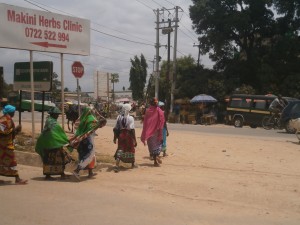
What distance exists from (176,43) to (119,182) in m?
29.1

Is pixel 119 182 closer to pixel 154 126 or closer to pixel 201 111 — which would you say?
pixel 154 126

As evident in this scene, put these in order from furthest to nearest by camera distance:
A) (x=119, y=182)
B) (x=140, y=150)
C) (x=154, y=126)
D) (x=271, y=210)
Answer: (x=140, y=150) → (x=154, y=126) → (x=119, y=182) → (x=271, y=210)

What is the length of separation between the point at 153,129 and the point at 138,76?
152 feet

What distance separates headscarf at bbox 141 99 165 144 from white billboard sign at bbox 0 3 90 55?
3.94 meters

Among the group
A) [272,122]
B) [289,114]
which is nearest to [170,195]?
[289,114]

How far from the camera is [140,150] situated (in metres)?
12.5

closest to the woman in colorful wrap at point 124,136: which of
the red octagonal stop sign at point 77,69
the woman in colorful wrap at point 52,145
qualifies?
the woman in colorful wrap at point 52,145

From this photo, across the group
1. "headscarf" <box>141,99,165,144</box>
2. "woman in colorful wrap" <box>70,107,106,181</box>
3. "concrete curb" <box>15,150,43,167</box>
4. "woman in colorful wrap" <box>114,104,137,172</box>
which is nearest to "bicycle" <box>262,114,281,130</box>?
"headscarf" <box>141,99,165,144</box>

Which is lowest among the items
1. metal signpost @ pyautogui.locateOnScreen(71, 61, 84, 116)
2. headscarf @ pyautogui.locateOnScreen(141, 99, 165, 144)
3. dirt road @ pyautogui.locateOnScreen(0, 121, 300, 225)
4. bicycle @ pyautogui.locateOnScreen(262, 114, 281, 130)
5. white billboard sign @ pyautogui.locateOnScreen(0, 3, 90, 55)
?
dirt road @ pyautogui.locateOnScreen(0, 121, 300, 225)

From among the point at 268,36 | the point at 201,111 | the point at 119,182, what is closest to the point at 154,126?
the point at 119,182

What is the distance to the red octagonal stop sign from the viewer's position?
13.0m

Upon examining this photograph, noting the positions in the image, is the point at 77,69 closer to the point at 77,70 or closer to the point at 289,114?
→ the point at 77,70

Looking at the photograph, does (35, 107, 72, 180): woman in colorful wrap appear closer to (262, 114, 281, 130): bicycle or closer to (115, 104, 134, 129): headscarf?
(115, 104, 134, 129): headscarf

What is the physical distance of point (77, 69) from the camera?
→ 1316 centimetres
